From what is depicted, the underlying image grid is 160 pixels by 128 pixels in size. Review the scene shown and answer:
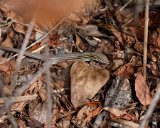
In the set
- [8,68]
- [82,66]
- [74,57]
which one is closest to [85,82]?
[82,66]

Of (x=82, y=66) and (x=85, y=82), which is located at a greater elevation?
(x=82, y=66)

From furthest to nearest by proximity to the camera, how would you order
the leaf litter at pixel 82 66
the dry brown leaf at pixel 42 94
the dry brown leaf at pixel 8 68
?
the dry brown leaf at pixel 8 68 < the dry brown leaf at pixel 42 94 < the leaf litter at pixel 82 66

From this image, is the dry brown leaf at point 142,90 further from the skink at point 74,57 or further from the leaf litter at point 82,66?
the skink at point 74,57

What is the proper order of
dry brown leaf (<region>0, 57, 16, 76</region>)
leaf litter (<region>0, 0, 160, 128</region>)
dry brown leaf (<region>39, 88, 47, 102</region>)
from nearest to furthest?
1. leaf litter (<region>0, 0, 160, 128</region>)
2. dry brown leaf (<region>39, 88, 47, 102</region>)
3. dry brown leaf (<region>0, 57, 16, 76</region>)

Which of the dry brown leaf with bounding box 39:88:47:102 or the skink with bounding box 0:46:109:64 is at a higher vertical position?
the skink with bounding box 0:46:109:64

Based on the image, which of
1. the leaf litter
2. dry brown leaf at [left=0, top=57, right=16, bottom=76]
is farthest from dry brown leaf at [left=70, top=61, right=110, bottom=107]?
dry brown leaf at [left=0, top=57, right=16, bottom=76]

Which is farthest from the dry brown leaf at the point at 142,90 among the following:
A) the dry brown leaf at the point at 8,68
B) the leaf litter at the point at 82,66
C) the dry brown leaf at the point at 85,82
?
the dry brown leaf at the point at 8,68

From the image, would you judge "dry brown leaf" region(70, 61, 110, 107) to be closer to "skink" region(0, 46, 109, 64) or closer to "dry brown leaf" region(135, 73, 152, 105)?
"skink" region(0, 46, 109, 64)

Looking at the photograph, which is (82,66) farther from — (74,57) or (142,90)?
(142,90)
